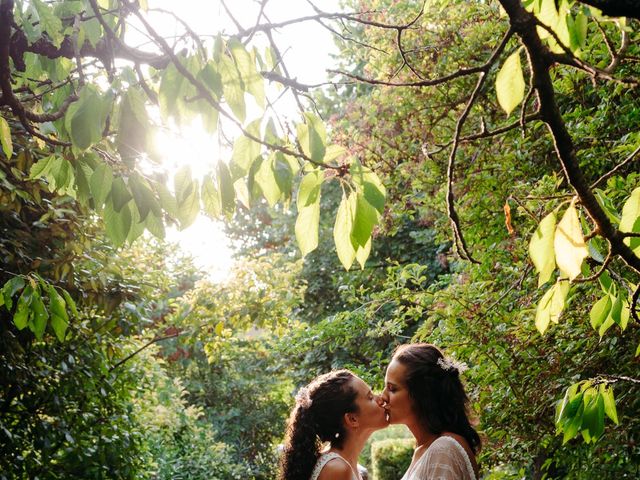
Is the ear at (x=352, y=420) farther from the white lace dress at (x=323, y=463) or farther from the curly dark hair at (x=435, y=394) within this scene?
the curly dark hair at (x=435, y=394)

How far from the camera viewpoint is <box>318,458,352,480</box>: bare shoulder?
121 inches

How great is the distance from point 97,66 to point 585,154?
3.29m

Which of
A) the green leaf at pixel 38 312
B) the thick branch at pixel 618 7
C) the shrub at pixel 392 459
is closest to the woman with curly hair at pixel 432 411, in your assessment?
the green leaf at pixel 38 312

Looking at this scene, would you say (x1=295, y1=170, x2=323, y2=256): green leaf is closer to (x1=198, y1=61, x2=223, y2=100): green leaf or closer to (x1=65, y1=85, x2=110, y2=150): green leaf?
(x1=198, y1=61, x2=223, y2=100): green leaf

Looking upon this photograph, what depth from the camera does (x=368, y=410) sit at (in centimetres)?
322

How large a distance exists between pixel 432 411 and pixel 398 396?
158 mm

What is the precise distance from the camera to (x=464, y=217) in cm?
532

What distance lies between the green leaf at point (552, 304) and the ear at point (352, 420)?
5.76ft

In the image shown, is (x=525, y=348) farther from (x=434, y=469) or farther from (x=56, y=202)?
(x=56, y=202)

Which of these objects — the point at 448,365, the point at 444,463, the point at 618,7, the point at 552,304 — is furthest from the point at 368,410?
the point at 618,7

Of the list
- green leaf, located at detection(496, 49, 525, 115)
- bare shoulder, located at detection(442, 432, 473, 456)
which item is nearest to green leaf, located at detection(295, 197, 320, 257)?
green leaf, located at detection(496, 49, 525, 115)

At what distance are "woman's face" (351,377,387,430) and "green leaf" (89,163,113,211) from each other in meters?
2.06

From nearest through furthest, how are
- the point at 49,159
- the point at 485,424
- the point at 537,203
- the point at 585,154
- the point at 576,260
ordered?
the point at 576,260 → the point at 49,159 → the point at 537,203 → the point at 585,154 → the point at 485,424

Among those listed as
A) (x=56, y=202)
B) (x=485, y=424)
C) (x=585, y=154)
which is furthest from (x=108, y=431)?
(x=585, y=154)
